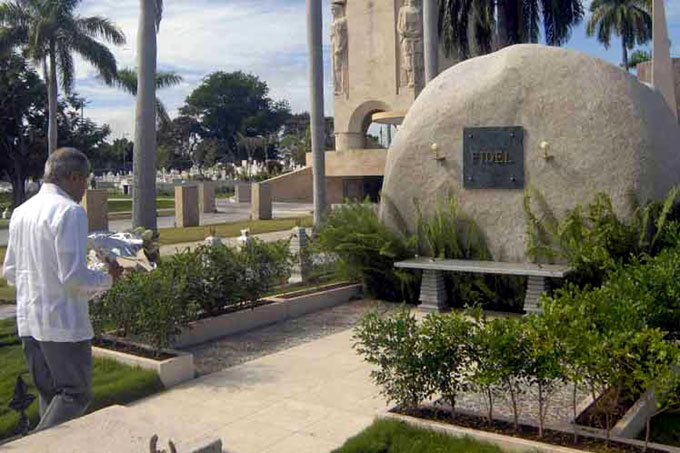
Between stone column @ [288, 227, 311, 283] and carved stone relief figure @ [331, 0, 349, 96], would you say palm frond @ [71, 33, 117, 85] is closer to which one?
carved stone relief figure @ [331, 0, 349, 96]

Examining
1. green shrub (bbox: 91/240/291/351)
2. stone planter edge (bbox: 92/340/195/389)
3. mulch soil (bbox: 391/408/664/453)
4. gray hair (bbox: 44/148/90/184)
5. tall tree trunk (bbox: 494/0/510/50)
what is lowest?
mulch soil (bbox: 391/408/664/453)

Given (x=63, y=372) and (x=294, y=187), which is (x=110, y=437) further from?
(x=294, y=187)

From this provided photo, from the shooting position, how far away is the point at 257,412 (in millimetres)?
6066

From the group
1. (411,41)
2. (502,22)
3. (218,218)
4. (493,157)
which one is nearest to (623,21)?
(411,41)

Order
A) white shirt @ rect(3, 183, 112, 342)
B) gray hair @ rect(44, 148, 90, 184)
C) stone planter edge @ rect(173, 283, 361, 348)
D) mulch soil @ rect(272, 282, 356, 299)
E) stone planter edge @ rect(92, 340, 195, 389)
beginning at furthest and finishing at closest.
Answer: mulch soil @ rect(272, 282, 356, 299) < stone planter edge @ rect(173, 283, 361, 348) < stone planter edge @ rect(92, 340, 195, 389) < gray hair @ rect(44, 148, 90, 184) < white shirt @ rect(3, 183, 112, 342)

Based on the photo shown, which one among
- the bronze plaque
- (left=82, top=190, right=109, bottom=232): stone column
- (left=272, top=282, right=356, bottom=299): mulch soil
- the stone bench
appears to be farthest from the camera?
(left=82, top=190, right=109, bottom=232): stone column

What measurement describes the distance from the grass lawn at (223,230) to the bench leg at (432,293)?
29.5ft

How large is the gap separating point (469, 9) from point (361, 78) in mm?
18704

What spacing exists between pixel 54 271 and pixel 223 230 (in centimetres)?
1860

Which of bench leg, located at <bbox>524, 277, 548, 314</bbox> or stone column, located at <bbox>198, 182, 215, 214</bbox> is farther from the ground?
stone column, located at <bbox>198, 182, 215, 214</bbox>

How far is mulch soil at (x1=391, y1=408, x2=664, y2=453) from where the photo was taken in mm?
4809

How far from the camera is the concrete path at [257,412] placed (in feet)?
12.9

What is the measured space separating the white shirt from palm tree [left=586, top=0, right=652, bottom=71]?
43.8m

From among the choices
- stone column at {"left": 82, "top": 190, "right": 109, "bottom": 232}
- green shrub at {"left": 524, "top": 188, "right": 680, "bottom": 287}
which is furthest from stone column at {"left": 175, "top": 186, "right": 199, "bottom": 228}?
green shrub at {"left": 524, "top": 188, "right": 680, "bottom": 287}
